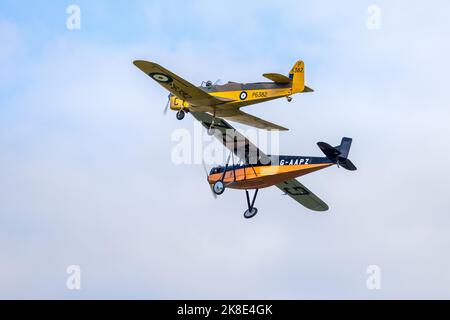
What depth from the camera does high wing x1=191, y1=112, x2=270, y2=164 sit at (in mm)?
49969

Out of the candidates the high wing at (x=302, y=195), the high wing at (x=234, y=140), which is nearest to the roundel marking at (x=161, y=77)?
the high wing at (x=234, y=140)

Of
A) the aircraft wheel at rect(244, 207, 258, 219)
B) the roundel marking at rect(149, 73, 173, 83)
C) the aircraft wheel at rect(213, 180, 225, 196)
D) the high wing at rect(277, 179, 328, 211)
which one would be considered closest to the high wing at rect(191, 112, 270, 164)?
the aircraft wheel at rect(213, 180, 225, 196)

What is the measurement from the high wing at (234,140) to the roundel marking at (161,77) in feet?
9.90

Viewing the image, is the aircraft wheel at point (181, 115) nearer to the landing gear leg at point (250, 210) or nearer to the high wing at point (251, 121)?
the high wing at point (251, 121)

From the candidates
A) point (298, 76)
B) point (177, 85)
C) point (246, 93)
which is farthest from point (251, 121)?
point (298, 76)

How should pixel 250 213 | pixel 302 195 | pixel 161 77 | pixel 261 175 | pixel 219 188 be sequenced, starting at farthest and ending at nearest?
pixel 302 195, pixel 250 213, pixel 219 188, pixel 261 175, pixel 161 77

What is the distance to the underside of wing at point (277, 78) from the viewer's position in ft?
147

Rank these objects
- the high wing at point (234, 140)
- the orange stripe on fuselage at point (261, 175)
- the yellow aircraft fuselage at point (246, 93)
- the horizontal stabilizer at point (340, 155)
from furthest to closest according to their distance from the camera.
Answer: the high wing at point (234, 140) → the orange stripe on fuselage at point (261, 175) → the horizontal stabilizer at point (340, 155) → the yellow aircraft fuselage at point (246, 93)

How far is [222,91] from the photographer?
1854 inches

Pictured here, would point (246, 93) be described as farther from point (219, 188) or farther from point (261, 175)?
point (219, 188)

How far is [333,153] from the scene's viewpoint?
4631cm

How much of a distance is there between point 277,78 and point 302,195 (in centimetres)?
1089

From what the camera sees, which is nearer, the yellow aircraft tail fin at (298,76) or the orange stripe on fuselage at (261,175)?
the yellow aircraft tail fin at (298,76)
